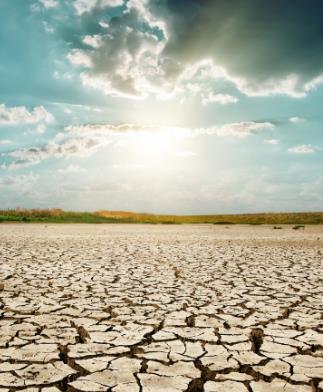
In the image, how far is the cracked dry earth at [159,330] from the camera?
100.0 inches

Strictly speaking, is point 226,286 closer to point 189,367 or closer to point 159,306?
point 159,306

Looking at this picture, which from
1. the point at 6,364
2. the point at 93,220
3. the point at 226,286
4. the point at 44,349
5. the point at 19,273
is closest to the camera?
the point at 6,364

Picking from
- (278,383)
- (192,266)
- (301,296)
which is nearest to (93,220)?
(192,266)

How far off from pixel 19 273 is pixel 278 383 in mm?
4749

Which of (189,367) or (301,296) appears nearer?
(189,367)

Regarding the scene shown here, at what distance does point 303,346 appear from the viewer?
3.16 meters

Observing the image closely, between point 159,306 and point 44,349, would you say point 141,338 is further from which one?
point 159,306

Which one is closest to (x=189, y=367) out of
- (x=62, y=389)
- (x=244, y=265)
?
(x=62, y=389)

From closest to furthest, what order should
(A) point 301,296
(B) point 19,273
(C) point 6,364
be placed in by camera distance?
(C) point 6,364 → (A) point 301,296 → (B) point 19,273

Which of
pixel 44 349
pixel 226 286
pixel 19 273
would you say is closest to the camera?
pixel 44 349

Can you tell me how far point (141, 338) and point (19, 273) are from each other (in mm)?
3596

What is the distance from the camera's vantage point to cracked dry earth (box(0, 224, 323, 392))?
8.33ft

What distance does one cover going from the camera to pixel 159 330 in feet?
11.5

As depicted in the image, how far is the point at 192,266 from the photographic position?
291 inches
